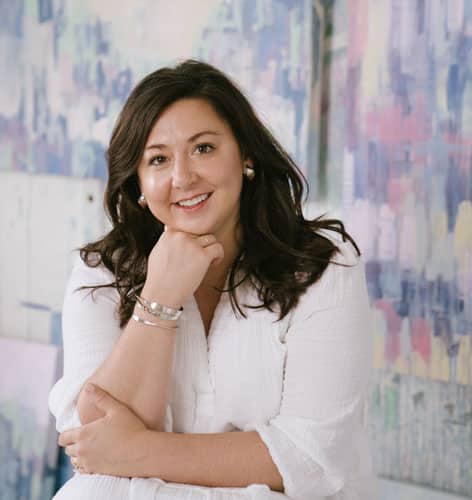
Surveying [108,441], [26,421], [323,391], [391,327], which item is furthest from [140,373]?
[26,421]

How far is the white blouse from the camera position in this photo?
1505 mm

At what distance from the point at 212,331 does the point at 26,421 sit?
135cm

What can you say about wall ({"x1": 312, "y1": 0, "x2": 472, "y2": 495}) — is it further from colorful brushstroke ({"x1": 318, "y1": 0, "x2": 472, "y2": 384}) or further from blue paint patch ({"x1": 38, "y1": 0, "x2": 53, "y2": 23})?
blue paint patch ({"x1": 38, "y1": 0, "x2": 53, "y2": 23})

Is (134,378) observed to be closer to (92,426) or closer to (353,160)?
(92,426)

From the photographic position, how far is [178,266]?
1.65 meters

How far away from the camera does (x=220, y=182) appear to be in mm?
1654

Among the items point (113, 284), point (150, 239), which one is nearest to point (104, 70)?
point (150, 239)

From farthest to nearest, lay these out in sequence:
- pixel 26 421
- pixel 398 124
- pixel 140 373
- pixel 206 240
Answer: pixel 26 421 < pixel 398 124 < pixel 206 240 < pixel 140 373

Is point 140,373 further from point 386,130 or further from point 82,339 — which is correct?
point 386,130

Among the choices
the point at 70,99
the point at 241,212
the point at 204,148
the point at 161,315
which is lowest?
the point at 161,315

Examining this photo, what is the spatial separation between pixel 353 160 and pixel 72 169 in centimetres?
103

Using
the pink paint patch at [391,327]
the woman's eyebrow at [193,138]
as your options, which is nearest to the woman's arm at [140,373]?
the woman's eyebrow at [193,138]

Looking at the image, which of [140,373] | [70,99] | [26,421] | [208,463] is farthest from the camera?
[26,421]

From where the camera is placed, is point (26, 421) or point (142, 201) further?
point (26, 421)
